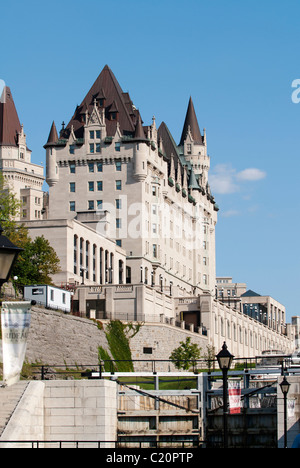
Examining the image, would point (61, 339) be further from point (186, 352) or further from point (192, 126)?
point (192, 126)

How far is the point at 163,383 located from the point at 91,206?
58.1m

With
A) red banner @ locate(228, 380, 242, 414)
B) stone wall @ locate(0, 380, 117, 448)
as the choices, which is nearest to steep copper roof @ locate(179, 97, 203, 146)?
red banner @ locate(228, 380, 242, 414)

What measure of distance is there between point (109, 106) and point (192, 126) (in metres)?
42.9

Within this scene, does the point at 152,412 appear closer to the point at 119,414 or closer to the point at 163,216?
the point at 119,414

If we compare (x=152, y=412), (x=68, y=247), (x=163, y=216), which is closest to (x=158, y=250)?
(x=163, y=216)

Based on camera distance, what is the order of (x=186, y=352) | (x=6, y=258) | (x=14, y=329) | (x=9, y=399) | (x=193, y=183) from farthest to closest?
(x=193, y=183) → (x=186, y=352) → (x=9, y=399) → (x=14, y=329) → (x=6, y=258)

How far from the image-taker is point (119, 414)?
50250 mm

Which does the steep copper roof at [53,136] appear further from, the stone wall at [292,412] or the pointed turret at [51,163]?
the stone wall at [292,412]

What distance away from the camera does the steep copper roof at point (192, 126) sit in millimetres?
169750

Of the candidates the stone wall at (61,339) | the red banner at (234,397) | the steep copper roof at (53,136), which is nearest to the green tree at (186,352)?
the stone wall at (61,339)

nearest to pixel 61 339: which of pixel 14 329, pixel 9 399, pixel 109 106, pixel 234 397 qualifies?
pixel 234 397

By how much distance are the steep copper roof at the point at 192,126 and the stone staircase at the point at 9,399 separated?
126 metres

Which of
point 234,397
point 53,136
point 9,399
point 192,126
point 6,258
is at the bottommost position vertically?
point 234,397

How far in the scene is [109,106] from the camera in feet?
429
